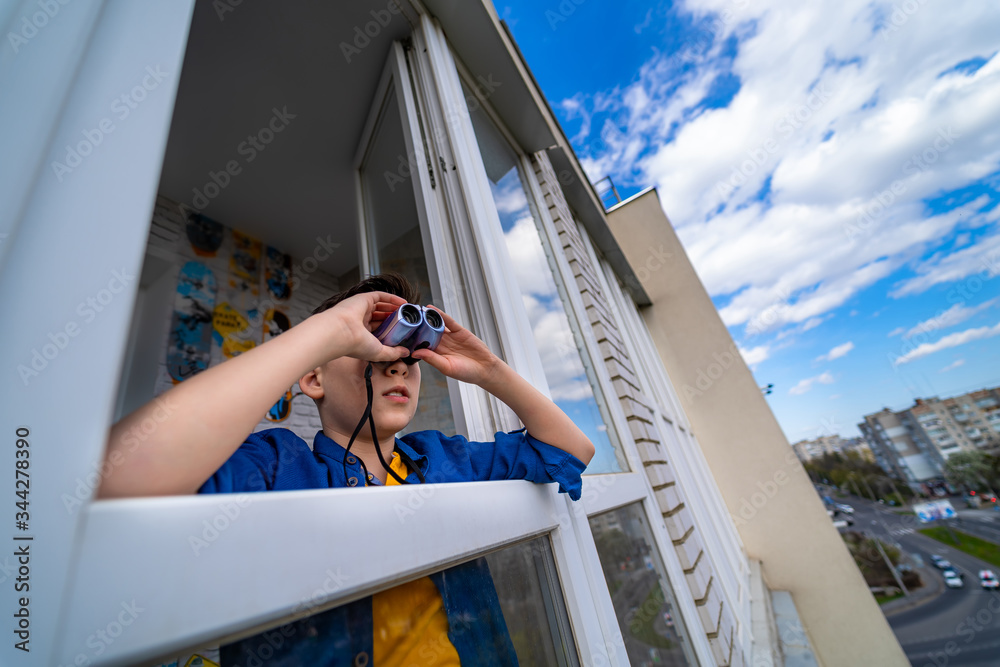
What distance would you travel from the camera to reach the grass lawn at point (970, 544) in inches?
723

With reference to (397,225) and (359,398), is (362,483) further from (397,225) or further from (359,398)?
(397,225)

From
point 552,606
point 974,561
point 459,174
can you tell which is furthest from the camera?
point 974,561

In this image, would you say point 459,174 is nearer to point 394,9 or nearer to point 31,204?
point 394,9

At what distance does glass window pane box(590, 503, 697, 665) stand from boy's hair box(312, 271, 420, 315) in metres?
0.73

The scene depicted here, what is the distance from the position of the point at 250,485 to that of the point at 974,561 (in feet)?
109

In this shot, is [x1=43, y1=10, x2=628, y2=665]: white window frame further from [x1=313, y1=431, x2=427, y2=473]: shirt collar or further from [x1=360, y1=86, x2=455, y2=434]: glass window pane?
[x1=360, y1=86, x2=455, y2=434]: glass window pane

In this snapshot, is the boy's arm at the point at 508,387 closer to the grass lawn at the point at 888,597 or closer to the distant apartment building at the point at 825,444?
the grass lawn at the point at 888,597

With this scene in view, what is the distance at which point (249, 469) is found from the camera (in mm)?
433

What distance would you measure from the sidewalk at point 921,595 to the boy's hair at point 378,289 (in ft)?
90.4

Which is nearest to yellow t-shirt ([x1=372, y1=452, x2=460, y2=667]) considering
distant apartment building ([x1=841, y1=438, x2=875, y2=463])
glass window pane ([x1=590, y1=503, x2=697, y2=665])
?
glass window pane ([x1=590, y1=503, x2=697, y2=665])

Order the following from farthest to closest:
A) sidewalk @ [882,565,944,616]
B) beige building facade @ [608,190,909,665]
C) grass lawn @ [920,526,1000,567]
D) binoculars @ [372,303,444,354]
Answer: grass lawn @ [920,526,1000,567] < sidewalk @ [882,565,944,616] < beige building facade @ [608,190,909,665] < binoculars @ [372,303,444,354]

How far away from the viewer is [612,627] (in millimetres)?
749

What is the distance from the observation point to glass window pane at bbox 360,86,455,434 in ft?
3.51

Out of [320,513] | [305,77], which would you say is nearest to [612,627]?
[320,513]
